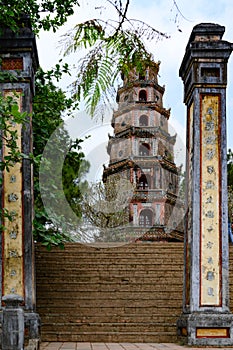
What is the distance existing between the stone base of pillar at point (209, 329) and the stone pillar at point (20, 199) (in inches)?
74.2

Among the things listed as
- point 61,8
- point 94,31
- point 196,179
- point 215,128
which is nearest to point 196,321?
point 196,179

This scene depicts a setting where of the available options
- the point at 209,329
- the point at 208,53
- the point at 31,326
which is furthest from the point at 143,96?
the point at 31,326

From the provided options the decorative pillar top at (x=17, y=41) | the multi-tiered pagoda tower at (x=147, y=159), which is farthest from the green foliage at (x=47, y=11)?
the multi-tiered pagoda tower at (x=147, y=159)

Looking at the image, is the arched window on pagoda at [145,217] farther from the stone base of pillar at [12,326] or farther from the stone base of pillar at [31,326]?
the stone base of pillar at [12,326]

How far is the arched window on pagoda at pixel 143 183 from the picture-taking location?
Answer: 2284 centimetres

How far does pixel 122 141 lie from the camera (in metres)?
23.0

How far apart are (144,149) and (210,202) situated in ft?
51.4

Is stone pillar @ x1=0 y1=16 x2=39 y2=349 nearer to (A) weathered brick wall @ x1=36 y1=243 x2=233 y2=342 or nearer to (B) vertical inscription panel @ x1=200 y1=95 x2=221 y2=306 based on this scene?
(A) weathered brick wall @ x1=36 y1=243 x2=233 y2=342

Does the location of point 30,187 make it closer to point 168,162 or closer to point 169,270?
point 169,270

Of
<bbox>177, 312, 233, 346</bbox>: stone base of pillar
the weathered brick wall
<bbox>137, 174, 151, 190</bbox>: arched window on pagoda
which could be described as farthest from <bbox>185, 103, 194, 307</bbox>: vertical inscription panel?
<bbox>137, 174, 151, 190</bbox>: arched window on pagoda

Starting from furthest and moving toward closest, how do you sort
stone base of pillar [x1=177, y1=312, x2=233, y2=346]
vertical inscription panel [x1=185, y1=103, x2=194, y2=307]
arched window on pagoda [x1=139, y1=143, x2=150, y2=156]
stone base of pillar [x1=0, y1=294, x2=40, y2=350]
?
arched window on pagoda [x1=139, y1=143, x2=150, y2=156]
vertical inscription panel [x1=185, y1=103, x2=194, y2=307]
stone base of pillar [x1=177, y1=312, x2=233, y2=346]
stone base of pillar [x1=0, y1=294, x2=40, y2=350]

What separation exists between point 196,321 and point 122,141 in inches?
630

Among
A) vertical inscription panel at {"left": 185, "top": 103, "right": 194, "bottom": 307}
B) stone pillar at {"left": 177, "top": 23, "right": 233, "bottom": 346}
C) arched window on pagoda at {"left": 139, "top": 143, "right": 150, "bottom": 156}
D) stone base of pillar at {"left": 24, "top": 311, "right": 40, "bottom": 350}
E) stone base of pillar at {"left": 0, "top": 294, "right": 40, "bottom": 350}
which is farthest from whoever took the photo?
arched window on pagoda at {"left": 139, "top": 143, "right": 150, "bottom": 156}

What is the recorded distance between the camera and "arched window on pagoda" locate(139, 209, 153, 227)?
901 inches
